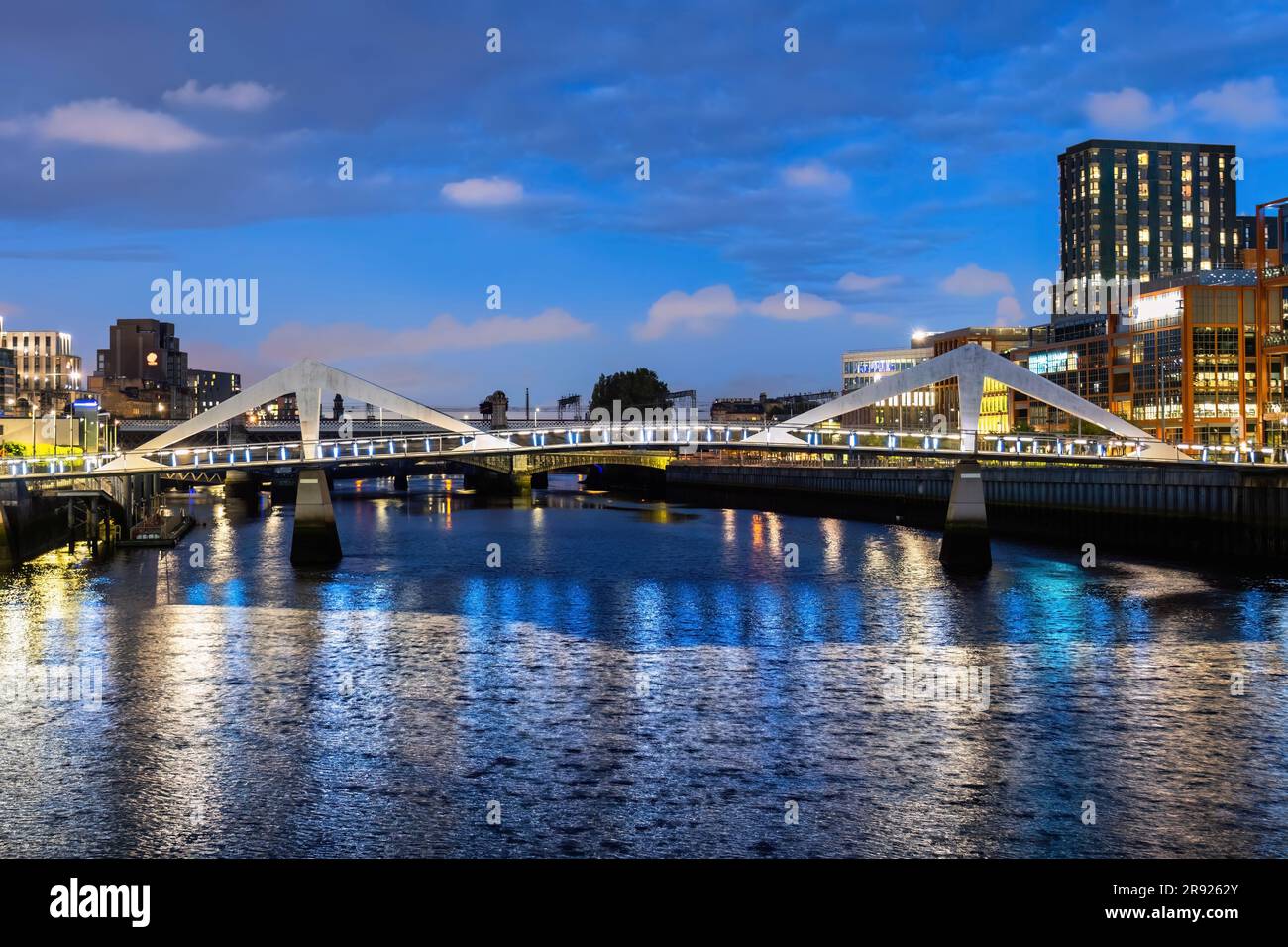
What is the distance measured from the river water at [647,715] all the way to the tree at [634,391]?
125289 mm

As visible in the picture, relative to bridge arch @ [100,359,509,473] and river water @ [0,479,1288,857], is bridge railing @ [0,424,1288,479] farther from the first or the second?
river water @ [0,479,1288,857]

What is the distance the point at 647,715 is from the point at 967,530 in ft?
113

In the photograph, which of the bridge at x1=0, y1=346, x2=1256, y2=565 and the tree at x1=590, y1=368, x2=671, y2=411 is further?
the tree at x1=590, y1=368, x2=671, y2=411

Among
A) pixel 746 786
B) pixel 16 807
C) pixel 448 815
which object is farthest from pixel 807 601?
pixel 16 807

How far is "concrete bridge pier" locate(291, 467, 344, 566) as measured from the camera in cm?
6291

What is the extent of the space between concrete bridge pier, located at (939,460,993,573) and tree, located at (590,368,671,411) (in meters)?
119

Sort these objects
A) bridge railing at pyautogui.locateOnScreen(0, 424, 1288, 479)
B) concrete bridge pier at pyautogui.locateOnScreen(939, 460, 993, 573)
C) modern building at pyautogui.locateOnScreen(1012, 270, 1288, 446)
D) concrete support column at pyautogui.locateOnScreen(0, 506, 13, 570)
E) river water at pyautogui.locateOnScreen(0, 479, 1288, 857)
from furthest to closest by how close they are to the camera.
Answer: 1. modern building at pyautogui.locateOnScreen(1012, 270, 1288, 446)
2. bridge railing at pyautogui.locateOnScreen(0, 424, 1288, 479)
3. concrete support column at pyautogui.locateOnScreen(0, 506, 13, 570)
4. concrete bridge pier at pyautogui.locateOnScreen(939, 460, 993, 573)
5. river water at pyautogui.locateOnScreen(0, 479, 1288, 857)

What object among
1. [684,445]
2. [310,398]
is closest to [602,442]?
[684,445]

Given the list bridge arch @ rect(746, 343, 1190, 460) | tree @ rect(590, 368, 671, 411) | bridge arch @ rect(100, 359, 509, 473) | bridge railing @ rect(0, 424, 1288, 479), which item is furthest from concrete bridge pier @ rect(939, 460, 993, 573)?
tree @ rect(590, 368, 671, 411)

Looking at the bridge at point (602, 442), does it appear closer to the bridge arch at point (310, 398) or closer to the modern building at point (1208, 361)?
the bridge arch at point (310, 398)

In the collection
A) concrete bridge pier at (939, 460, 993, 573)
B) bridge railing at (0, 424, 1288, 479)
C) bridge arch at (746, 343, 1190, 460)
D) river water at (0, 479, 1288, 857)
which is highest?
bridge arch at (746, 343, 1190, 460)
